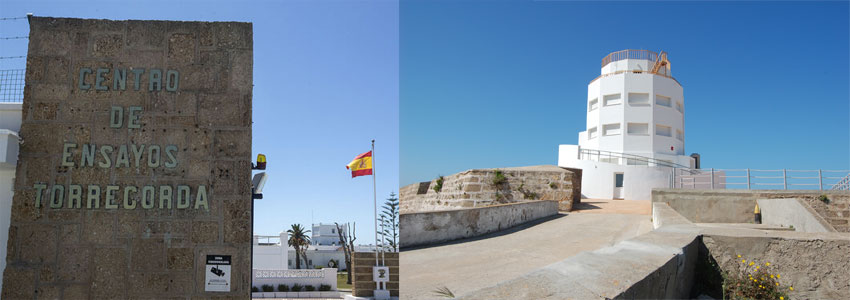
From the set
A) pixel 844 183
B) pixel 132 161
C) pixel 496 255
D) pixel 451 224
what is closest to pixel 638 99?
pixel 844 183

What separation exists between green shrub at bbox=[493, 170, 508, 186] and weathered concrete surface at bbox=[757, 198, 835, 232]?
635cm

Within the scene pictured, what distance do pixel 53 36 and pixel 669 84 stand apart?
2449 centimetres

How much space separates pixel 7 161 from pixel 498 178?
1230 centimetres

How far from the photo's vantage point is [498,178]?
1553cm

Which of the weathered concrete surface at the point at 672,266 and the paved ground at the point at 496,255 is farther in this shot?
the paved ground at the point at 496,255

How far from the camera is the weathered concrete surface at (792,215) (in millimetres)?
8320

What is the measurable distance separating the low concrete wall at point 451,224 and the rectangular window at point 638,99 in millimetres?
16678

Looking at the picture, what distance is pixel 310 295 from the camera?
2036 centimetres

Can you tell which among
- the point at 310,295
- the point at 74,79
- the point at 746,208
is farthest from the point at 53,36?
the point at 310,295

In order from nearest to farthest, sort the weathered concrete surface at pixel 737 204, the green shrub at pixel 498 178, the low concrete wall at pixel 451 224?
the low concrete wall at pixel 451 224 → the weathered concrete surface at pixel 737 204 → the green shrub at pixel 498 178

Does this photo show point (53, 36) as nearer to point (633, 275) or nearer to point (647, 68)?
point (633, 275)

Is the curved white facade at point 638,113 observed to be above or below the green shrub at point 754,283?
above

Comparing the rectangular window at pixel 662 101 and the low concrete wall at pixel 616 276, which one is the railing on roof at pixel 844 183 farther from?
the low concrete wall at pixel 616 276

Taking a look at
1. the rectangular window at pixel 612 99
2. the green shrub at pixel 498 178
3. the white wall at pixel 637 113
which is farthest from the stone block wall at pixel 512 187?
the rectangular window at pixel 612 99
